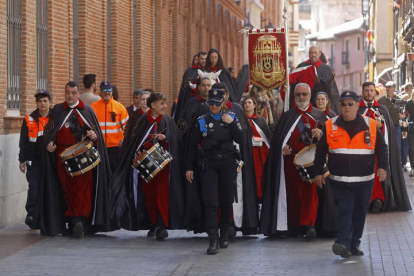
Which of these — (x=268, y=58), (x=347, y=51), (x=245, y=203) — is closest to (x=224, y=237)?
(x=245, y=203)

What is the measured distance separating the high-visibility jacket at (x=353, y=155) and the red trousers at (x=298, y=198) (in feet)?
4.94

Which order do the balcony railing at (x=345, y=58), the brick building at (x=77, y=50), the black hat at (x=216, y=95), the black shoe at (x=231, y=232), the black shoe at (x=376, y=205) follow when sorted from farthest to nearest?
1. the balcony railing at (x=345, y=58)
2. the black shoe at (x=376, y=205)
3. the brick building at (x=77, y=50)
4. the black shoe at (x=231, y=232)
5. the black hat at (x=216, y=95)

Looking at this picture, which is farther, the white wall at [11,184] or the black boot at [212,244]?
the white wall at [11,184]

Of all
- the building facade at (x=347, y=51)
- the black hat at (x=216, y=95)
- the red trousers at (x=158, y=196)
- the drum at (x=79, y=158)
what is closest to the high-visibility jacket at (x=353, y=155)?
the black hat at (x=216, y=95)

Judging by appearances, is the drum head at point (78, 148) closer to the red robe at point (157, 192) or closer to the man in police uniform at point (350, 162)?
the red robe at point (157, 192)

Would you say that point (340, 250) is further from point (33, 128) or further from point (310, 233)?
point (33, 128)

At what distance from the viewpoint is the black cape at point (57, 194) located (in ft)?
38.0

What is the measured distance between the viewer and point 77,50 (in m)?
17.1

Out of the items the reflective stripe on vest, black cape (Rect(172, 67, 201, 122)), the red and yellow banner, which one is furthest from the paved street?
the red and yellow banner

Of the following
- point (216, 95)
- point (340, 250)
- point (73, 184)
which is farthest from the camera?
point (73, 184)

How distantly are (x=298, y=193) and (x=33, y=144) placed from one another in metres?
3.69

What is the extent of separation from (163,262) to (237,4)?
31.3m

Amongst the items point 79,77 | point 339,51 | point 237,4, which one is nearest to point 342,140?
point 79,77

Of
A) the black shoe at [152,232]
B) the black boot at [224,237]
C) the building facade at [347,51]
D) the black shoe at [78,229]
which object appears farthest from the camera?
the building facade at [347,51]
